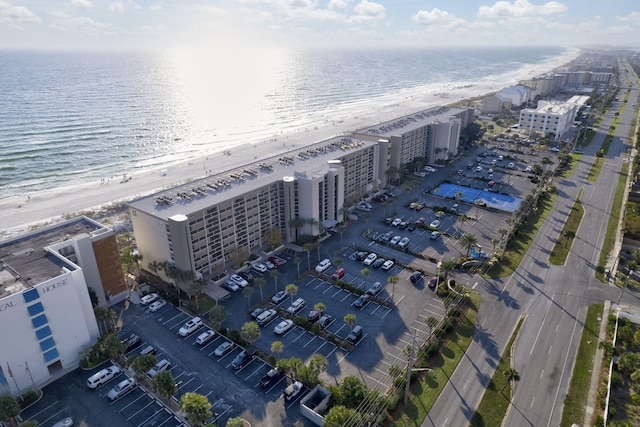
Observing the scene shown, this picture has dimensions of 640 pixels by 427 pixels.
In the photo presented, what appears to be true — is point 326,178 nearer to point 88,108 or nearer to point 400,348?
point 400,348

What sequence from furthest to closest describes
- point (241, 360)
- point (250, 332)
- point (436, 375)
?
point (241, 360)
point (250, 332)
point (436, 375)

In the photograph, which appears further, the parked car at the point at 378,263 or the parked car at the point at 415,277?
the parked car at the point at 378,263

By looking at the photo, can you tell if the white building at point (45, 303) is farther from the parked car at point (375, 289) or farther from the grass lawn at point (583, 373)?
the grass lawn at point (583, 373)

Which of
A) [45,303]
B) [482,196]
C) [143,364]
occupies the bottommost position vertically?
[482,196]

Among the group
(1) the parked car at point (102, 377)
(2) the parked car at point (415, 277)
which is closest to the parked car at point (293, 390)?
(1) the parked car at point (102, 377)

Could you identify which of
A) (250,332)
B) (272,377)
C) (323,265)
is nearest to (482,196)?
(323,265)

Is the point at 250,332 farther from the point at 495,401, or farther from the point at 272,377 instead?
the point at 495,401
